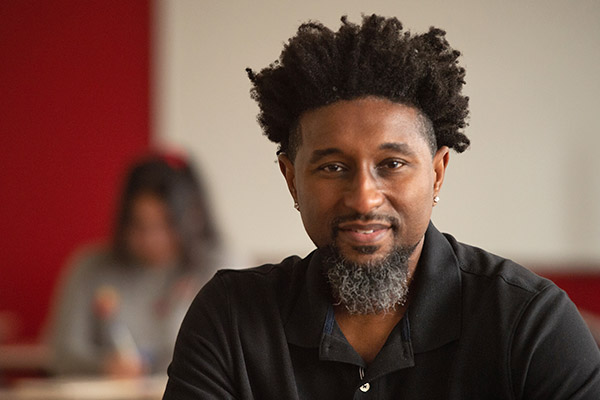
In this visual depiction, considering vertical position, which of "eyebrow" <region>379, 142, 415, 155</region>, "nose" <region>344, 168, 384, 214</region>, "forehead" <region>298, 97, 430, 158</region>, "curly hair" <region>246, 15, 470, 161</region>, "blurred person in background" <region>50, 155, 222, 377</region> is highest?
"curly hair" <region>246, 15, 470, 161</region>

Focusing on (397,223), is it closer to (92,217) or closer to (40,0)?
(92,217)

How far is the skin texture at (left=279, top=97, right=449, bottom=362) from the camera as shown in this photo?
3.56 feet

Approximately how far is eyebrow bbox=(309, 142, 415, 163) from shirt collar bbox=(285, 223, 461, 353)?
16 cm

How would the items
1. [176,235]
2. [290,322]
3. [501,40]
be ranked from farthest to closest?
[501,40]
[176,235]
[290,322]

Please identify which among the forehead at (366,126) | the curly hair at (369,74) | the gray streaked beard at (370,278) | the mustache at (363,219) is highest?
the curly hair at (369,74)

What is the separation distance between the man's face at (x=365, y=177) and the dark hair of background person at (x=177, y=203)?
66.0 inches

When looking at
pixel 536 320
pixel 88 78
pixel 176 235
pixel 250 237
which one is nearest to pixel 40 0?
pixel 88 78

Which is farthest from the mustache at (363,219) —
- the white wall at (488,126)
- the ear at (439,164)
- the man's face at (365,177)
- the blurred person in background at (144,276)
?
the white wall at (488,126)

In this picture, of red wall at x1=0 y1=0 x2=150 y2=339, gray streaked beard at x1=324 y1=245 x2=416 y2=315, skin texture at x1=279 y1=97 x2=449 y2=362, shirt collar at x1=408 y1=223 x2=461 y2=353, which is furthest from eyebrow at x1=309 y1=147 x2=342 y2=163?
red wall at x1=0 y1=0 x2=150 y2=339

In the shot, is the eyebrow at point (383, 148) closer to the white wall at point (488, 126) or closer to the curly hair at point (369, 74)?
the curly hair at point (369, 74)

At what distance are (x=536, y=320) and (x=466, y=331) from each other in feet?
0.32

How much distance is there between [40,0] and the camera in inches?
153

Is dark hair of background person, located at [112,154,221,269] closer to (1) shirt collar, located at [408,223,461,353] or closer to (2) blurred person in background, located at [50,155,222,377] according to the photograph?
(2) blurred person in background, located at [50,155,222,377]

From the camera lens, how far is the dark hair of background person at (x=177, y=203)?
2.77 metres
